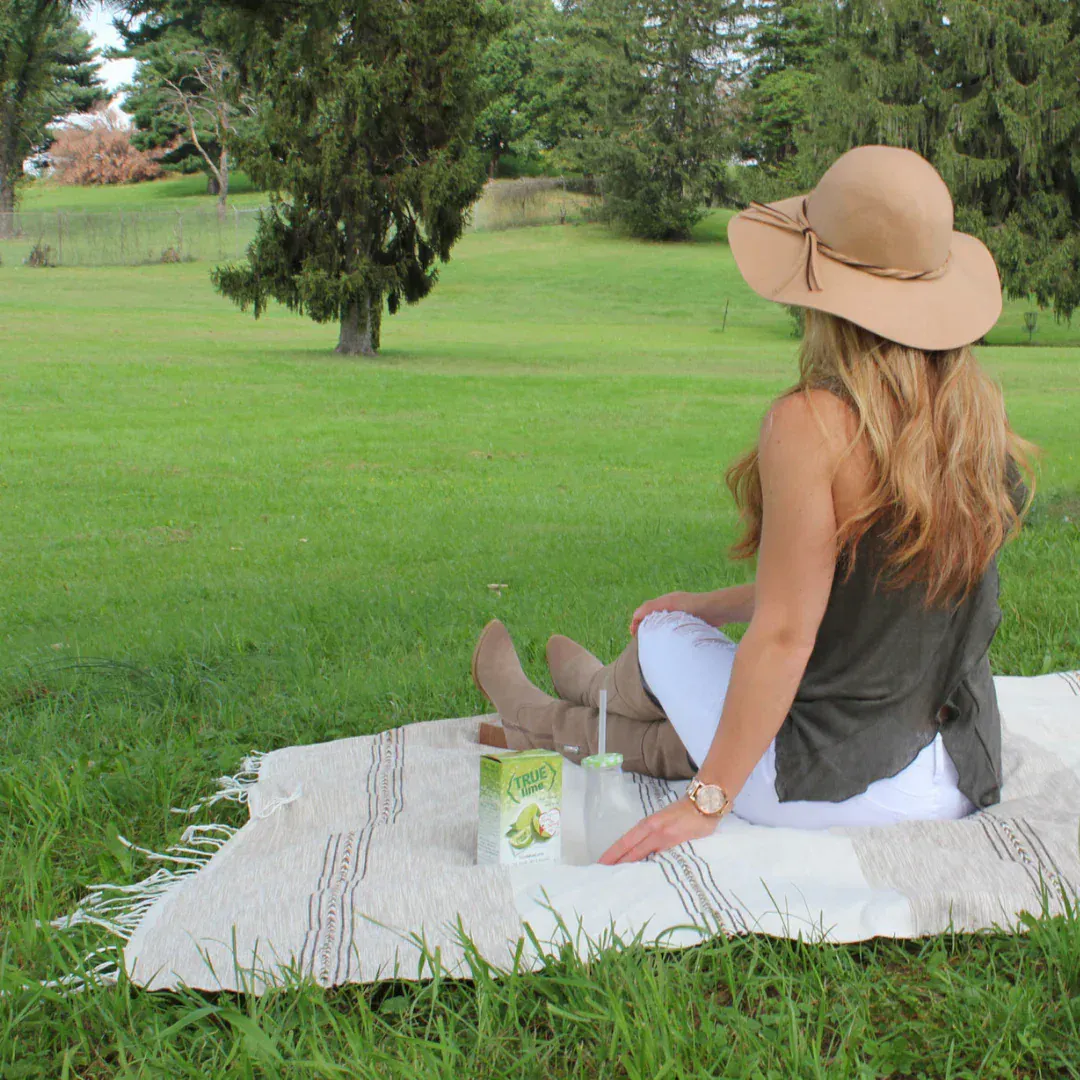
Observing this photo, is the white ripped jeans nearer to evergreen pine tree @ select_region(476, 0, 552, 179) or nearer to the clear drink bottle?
the clear drink bottle

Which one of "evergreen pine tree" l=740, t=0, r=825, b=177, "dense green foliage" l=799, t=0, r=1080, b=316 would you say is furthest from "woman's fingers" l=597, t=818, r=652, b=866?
"evergreen pine tree" l=740, t=0, r=825, b=177

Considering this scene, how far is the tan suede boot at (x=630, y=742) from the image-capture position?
309cm

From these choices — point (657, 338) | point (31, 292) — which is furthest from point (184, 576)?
point (31, 292)

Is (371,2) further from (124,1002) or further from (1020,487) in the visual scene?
(124,1002)

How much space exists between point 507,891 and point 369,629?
2.94 metres

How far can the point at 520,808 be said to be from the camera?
2.56 metres

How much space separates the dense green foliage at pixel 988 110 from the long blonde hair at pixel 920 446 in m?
30.8

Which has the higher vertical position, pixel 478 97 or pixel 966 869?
pixel 478 97

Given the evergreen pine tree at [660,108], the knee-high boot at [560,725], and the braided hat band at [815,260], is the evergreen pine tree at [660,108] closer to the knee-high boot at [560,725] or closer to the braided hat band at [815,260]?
the knee-high boot at [560,725]

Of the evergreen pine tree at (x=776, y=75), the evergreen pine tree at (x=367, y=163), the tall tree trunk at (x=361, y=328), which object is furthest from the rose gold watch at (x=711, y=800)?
the evergreen pine tree at (x=776, y=75)

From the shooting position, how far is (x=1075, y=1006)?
6.75ft

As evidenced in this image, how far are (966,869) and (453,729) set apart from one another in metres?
1.66

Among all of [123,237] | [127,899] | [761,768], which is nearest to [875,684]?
[761,768]

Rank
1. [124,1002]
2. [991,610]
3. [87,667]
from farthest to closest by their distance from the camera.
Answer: [87,667], [991,610], [124,1002]
